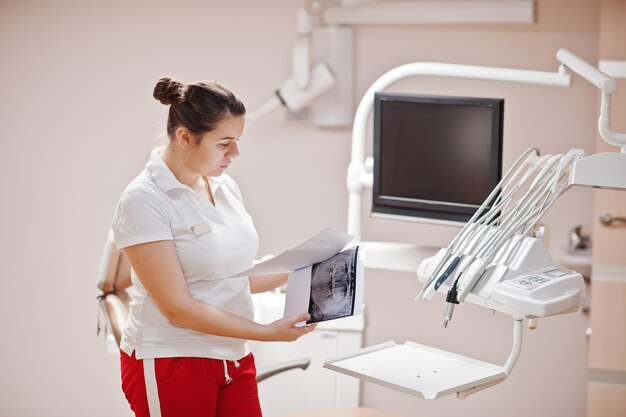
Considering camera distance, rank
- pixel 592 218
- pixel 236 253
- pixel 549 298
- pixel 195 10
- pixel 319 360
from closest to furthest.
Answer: pixel 549 298 < pixel 236 253 < pixel 319 360 < pixel 592 218 < pixel 195 10

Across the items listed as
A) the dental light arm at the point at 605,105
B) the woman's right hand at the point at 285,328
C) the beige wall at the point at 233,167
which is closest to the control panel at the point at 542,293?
the dental light arm at the point at 605,105

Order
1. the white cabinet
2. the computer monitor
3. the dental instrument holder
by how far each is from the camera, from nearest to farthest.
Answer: the dental instrument holder → the computer monitor → the white cabinet

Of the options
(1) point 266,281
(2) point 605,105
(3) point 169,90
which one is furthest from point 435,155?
(3) point 169,90

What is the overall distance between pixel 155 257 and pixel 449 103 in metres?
0.97

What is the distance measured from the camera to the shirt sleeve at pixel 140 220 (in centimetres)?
182

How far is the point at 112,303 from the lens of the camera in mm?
2480

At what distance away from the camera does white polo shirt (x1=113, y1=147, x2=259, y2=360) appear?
1.84 m

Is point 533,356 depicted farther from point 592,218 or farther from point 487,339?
point 592,218

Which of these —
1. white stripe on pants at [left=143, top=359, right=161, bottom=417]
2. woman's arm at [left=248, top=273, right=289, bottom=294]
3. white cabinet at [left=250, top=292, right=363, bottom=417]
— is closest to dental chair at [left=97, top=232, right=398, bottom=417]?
white cabinet at [left=250, top=292, right=363, bottom=417]

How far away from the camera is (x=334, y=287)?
6.05ft

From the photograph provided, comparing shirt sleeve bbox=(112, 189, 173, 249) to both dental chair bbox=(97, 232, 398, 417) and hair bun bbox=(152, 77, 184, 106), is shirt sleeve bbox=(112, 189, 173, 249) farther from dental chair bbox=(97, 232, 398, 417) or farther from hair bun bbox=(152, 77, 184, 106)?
dental chair bbox=(97, 232, 398, 417)

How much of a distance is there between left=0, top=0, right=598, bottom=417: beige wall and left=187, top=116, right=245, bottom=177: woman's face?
1.37 m

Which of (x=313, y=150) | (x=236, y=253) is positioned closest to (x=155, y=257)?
(x=236, y=253)

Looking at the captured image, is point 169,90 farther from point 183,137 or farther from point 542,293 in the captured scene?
point 542,293
